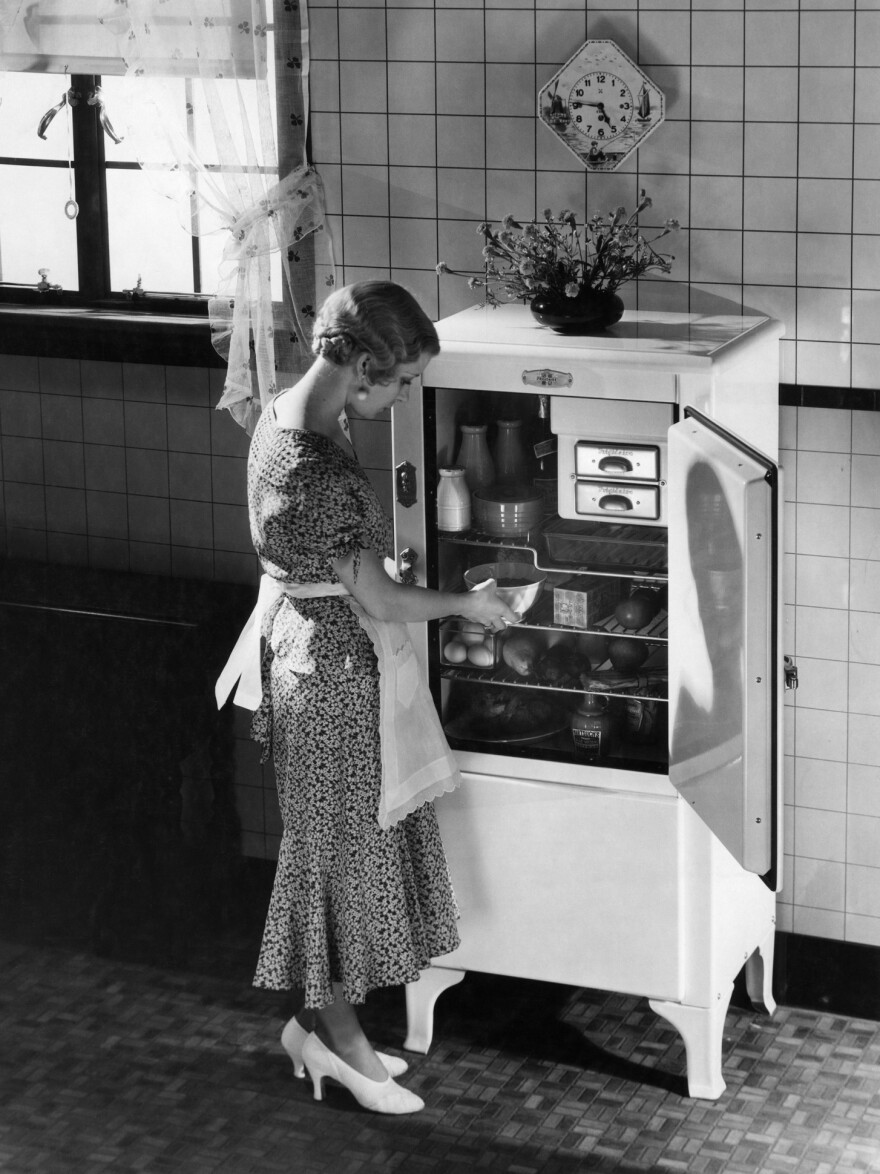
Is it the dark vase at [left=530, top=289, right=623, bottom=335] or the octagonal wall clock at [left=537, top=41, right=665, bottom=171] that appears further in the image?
the octagonal wall clock at [left=537, top=41, right=665, bottom=171]

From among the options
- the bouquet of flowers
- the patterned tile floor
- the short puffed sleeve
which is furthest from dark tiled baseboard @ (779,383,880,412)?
the patterned tile floor

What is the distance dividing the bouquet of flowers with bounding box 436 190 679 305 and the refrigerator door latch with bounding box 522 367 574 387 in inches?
7.2

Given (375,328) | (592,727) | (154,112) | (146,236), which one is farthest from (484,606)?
(146,236)

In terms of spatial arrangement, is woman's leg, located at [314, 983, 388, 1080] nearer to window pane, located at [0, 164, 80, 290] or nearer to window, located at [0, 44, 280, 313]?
window, located at [0, 44, 280, 313]

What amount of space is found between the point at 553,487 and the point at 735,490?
75cm

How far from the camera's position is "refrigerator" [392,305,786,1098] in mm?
2812

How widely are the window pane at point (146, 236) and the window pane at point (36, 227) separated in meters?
0.14

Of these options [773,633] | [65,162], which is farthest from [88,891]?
[773,633]

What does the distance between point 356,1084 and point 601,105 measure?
1959 millimetres

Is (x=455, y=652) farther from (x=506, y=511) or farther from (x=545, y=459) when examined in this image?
(x=545, y=459)

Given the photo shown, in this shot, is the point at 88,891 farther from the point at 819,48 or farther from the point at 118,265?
the point at 819,48

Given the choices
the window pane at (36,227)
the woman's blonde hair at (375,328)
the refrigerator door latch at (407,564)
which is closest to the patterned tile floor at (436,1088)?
the refrigerator door latch at (407,564)

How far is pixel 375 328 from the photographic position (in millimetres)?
A: 2699

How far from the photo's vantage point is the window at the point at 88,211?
394 centimetres
